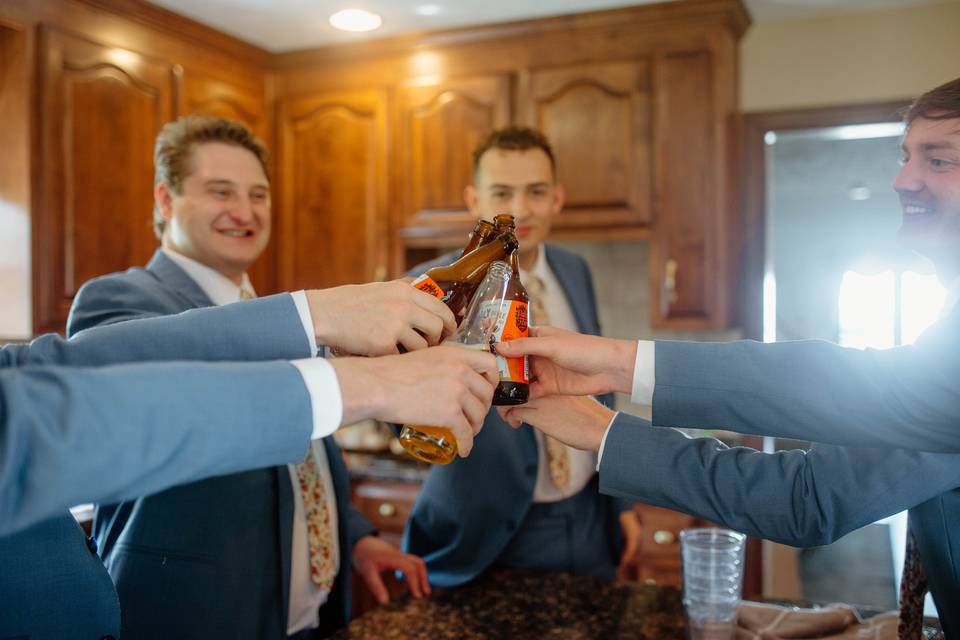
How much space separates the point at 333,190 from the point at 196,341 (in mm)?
2592

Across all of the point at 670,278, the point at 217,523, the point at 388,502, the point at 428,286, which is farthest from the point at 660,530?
the point at 428,286

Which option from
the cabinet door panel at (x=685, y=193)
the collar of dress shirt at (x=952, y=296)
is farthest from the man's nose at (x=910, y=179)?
the cabinet door panel at (x=685, y=193)

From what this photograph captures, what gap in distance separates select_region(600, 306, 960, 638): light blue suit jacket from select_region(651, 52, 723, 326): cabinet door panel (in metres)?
1.86

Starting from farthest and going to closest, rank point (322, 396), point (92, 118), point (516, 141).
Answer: point (92, 118) < point (516, 141) < point (322, 396)

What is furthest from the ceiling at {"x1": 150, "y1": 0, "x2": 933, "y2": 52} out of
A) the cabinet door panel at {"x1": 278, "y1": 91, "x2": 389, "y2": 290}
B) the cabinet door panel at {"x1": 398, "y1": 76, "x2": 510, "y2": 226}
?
the cabinet door panel at {"x1": 278, "y1": 91, "x2": 389, "y2": 290}

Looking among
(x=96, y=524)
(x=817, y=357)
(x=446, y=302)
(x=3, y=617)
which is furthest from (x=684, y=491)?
(x=96, y=524)

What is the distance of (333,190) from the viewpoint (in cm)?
351

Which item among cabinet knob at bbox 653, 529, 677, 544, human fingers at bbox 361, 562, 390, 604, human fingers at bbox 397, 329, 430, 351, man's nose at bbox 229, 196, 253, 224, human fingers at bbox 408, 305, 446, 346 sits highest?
man's nose at bbox 229, 196, 253, 224

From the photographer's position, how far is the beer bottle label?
3.57 feet

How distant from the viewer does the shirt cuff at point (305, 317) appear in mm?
1019

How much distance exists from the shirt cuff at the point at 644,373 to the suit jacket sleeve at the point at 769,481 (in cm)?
12

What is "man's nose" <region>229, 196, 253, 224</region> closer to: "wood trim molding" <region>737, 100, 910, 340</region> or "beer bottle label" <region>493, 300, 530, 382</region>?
"beer bottle label" <region>493, 300, 530, 382</region>

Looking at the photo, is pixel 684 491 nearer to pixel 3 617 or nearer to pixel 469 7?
pixel 3 617

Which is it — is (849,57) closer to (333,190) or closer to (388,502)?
(333,190)
